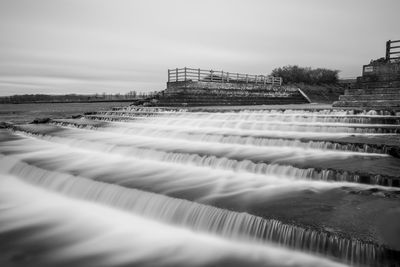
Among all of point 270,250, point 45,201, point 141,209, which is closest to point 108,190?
point 141,209

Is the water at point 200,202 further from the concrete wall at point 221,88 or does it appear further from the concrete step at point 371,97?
the concrete wall at point 221,88

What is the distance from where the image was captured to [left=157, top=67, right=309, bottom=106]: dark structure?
22516 millimetres

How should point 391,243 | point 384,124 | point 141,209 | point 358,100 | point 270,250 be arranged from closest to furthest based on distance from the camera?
1. point 391,243
2. point 270,250
3. point 141,209
4. point 384,124
5. point 358,100

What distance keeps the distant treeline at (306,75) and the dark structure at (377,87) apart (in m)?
28.7

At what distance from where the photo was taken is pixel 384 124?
393 inches

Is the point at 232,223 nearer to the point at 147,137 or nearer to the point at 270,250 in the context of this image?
the point at 270,250


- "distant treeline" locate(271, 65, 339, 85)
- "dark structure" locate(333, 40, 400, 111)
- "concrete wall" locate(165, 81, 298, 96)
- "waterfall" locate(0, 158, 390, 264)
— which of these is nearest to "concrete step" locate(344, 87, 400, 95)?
"dark structure" locate(333, 40, 400, 111)

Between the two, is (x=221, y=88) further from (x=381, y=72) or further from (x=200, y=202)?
(x=200, y=202)

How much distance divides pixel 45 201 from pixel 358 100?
1366 centimetres

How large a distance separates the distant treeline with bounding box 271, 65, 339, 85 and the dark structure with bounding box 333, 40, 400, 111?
28707 millimetres

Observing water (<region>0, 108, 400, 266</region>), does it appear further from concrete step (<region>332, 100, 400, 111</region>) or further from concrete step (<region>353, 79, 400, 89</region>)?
concrete step (<region>353, 79, 400, 89</region>)

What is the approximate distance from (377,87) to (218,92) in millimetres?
11926

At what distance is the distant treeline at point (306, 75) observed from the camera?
145 feet

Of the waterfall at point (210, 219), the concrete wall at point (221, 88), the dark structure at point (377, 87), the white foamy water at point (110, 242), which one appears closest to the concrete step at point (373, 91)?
the dark structure at point (377, 87)
